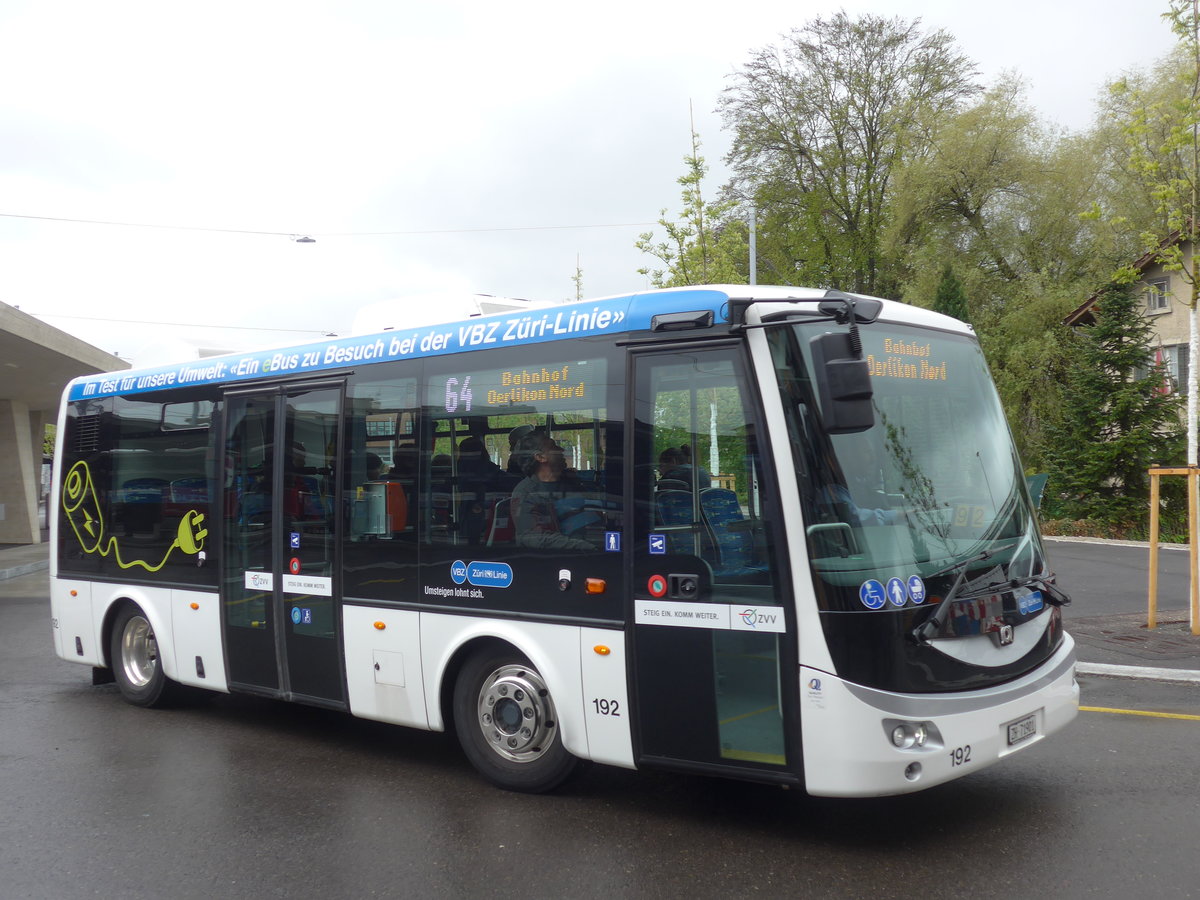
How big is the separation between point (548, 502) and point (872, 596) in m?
1.97

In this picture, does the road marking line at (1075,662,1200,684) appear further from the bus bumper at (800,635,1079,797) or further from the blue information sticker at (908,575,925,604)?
the blue information sticker at (908,575,925,604)

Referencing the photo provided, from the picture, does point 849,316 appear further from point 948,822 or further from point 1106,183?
point 1106,183

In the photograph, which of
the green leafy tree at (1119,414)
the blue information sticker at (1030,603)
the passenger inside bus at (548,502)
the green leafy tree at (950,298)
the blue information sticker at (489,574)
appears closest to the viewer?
the blue information sticker at (1030,603)

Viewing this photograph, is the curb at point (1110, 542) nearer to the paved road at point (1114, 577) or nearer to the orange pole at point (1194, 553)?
the paved road at point (1114, 577)

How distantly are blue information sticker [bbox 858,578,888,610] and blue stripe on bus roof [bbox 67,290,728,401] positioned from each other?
59.7 inches

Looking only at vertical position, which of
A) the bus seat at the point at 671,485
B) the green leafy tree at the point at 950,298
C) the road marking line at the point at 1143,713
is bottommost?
the road marking line at the point at 1143,713

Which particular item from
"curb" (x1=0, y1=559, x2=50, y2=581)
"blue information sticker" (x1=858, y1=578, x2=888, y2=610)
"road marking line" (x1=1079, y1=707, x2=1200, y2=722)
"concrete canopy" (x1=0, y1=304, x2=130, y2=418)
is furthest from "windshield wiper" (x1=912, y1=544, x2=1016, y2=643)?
"curb" (x1=0, y1=559, x2=50, y2=581)

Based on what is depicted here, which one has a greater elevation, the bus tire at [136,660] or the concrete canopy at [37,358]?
the concrete canopy at [37,358]

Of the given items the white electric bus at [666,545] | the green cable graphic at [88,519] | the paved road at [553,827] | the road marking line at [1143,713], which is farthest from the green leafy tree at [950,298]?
the white electric bus at [666,545]

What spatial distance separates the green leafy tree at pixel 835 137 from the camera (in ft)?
132

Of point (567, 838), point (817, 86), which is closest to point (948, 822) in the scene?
point (567, 838)

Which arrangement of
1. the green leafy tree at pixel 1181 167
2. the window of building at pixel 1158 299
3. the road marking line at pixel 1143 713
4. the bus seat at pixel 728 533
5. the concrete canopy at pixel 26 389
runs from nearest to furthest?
the bus seat at pixel 728 533
the road marking line at pixel 1143 713
the green leafy tree at pixel 1181 167
the concrete canopy at pixel 26 389
the window of building at pixel 1158 299

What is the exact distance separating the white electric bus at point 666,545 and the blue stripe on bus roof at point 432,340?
0.02 m

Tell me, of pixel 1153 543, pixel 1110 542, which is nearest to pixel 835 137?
pixel 1110 542
